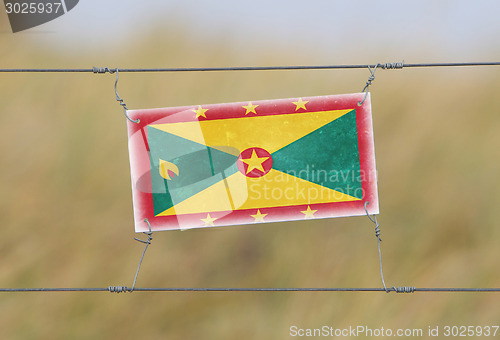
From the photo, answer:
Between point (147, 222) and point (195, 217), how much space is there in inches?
14.5

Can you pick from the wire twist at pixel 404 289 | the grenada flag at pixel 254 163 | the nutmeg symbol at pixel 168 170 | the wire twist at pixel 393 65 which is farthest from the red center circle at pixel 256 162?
the wire twist at pixel 404 289

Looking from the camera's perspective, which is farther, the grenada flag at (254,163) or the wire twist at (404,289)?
the grenada flag at (254,163)

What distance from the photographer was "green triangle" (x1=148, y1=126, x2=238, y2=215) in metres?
5.55

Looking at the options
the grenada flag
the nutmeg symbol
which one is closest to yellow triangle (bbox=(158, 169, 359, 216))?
the grenada flag

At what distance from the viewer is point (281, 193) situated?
5.54m

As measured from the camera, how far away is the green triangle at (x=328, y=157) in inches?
218

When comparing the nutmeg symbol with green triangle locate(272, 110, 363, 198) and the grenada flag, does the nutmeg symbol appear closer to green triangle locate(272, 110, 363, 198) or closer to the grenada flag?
the grenada flag

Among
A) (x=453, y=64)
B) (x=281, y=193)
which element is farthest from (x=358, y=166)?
(x=453, y=64)

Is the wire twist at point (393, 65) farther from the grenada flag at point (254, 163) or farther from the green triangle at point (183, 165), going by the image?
the green triangle at point (183, 165)

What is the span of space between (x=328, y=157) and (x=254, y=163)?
1.86 feet

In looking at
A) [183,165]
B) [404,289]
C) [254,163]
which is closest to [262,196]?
[254,163]

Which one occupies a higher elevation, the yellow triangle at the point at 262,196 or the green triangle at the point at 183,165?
the green triangle at the point at 183,165

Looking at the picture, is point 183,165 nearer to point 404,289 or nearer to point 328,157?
point 328,157

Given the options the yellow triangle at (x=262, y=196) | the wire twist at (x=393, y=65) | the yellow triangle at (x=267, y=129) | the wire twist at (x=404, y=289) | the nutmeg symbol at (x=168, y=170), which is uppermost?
the wire twist at (x=393, y=65)
